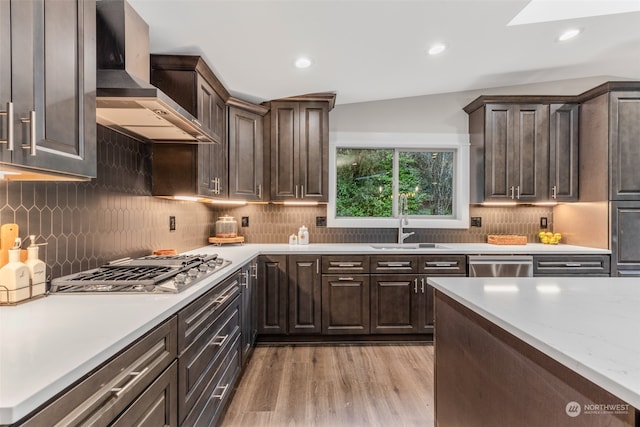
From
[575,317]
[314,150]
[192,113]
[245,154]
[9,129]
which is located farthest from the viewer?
[314,150]

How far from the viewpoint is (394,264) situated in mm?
2992

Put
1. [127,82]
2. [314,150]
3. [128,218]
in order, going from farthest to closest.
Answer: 1. [314,150]
2. [128,218]
3. [127,82]

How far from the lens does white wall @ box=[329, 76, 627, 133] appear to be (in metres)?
3.60

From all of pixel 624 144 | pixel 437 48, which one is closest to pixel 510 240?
pixel 624 144

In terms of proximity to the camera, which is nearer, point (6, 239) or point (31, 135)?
point (31, 135)

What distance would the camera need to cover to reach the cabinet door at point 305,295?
295cm

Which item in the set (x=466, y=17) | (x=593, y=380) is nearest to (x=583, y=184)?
(x=466, y=17)

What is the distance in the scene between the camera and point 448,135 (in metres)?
3.60

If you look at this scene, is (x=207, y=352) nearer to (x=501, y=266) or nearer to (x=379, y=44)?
(x=379, y=44)

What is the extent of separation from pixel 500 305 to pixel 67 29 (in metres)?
1.79

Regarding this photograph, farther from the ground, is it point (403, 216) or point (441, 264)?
point (403, 216)

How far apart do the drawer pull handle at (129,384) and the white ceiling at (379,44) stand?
1.81 metres

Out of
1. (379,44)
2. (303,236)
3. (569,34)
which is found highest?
(569,34)

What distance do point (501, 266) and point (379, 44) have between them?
2276 mm
